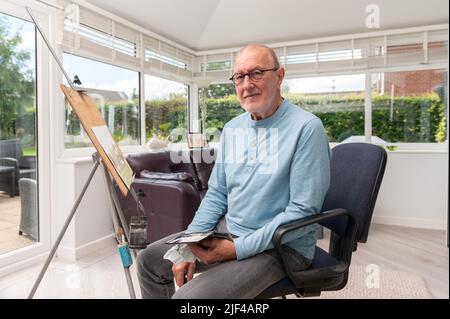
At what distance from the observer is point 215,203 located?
62.9 inches

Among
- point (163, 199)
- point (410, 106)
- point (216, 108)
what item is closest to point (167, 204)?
point (163, 199)

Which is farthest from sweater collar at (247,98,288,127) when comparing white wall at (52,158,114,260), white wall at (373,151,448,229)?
white wall at (373,151,448,229)

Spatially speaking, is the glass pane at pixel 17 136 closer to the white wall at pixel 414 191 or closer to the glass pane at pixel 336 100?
the glass pane at pixel 336 100

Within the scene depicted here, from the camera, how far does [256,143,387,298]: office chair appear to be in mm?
1240

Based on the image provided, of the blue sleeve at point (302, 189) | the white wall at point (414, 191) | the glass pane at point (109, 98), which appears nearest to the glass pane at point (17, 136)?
the glass pane at point (109, 98)

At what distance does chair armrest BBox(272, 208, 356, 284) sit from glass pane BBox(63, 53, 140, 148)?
266 cm

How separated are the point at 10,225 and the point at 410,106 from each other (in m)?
4.45

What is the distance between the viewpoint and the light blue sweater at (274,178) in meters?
1.23

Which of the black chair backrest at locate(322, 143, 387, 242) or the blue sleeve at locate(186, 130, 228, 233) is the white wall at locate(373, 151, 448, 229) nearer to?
the black chair backrest at locate(322, 143, 387, 242)

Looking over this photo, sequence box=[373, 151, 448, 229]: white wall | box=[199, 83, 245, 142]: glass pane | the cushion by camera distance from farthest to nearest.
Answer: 1. box=[199, 83, 245, 142]: glass pane
2. box=[373, 151, 448, 229]: white wall
3. the cushion

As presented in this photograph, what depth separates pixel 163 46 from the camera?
4500mm
